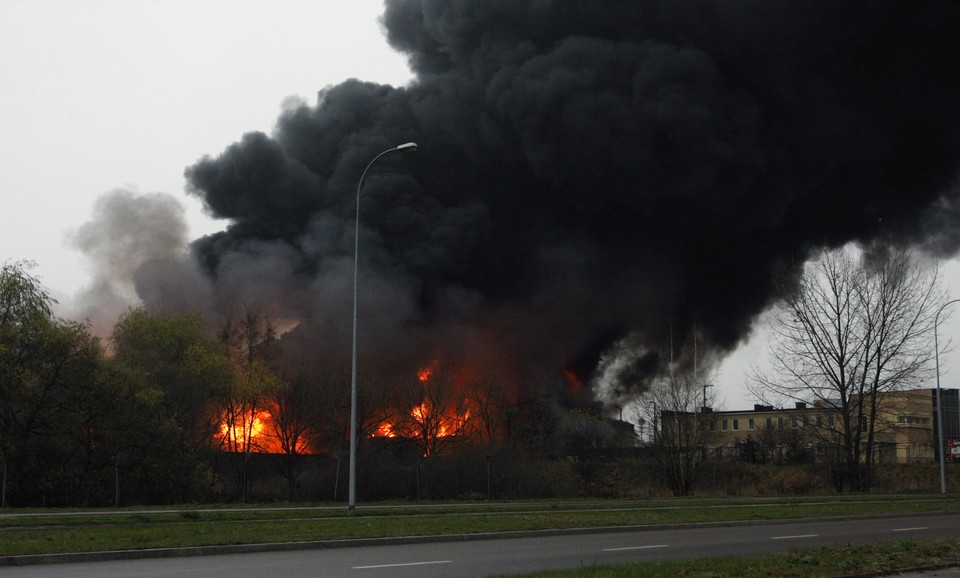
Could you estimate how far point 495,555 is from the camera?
14922 mm

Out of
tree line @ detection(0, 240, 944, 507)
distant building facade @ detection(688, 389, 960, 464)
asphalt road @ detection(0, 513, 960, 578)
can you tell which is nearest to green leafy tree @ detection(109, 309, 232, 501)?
tree line @ detection(0, 240, 944, 507)

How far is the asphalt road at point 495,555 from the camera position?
12688 mm

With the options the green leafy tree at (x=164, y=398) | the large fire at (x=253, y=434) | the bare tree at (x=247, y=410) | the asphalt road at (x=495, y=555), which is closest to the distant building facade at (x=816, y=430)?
the large fire at (x=253, y=434)

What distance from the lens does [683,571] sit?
1179 cm

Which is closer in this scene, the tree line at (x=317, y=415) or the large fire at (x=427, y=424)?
the tree line at (x=317, y=415)

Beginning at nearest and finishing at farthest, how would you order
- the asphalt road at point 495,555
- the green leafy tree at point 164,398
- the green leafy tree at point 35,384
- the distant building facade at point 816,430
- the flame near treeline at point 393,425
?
the asphalt road at point 495,555
the green leafy tree at point 35,384
the green leafy tree at point 164,398
the flame near treeline at point 393,425
the distant building facade at point 816,430

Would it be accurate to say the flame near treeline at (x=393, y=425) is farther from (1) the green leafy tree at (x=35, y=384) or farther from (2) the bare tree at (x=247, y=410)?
(1) the green leafy tree at (x=35, y=384)

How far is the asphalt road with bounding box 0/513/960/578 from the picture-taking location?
12.7 m

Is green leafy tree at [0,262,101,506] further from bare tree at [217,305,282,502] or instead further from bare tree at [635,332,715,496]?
bare tree at [635,332,715,496]

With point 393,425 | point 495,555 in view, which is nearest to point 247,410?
point 393,425

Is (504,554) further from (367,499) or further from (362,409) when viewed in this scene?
(362,409)

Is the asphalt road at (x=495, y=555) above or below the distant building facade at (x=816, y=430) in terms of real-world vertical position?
below

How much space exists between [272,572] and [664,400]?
3447 centimetres

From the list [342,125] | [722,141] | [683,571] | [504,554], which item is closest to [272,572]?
[504,554]
